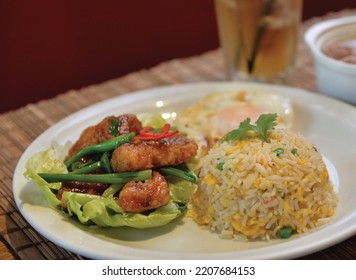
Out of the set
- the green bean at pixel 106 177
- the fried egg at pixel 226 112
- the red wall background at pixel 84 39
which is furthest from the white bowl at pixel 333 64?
the red wall background at pixel 84 39

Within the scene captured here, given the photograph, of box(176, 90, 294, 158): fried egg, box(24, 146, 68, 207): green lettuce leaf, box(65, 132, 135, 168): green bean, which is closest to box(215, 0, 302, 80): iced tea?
box(176, 90, 294, 158): fried egg

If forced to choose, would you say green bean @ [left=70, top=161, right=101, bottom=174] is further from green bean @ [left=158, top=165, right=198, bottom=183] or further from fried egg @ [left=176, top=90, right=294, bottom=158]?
fried egg @ [left=176, top=90, right=294, bottom=158]

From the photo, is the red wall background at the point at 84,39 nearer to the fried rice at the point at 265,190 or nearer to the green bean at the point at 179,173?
the green bean at the point at 179,173

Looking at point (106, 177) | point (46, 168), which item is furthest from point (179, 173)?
point (46, 168)

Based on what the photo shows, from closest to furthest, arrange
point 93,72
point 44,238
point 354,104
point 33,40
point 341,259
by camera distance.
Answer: point 341,259 → point 44,238 → point 354,104 → point 33,40 → point 93,72

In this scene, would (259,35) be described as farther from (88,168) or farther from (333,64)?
(88,168)

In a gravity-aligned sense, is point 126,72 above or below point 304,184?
below
